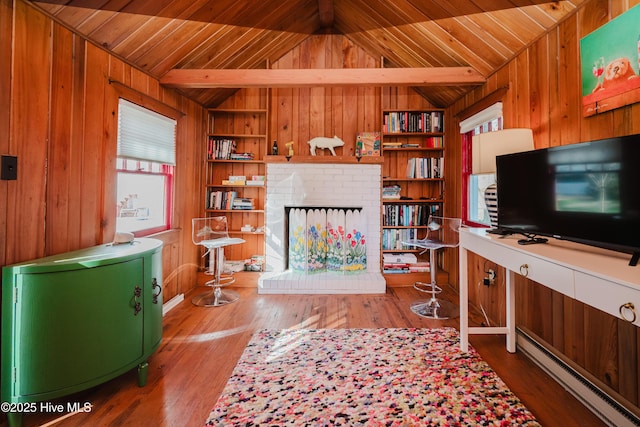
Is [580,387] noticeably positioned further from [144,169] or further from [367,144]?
[144,169]

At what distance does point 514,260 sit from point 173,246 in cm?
315

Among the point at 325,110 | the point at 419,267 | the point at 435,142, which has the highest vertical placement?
the point at 325,110

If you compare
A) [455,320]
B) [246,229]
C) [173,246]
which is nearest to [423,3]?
[455,320]

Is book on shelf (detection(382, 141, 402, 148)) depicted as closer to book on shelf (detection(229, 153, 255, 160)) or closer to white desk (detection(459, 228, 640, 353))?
book on shelf (detection(229, 153, 255, 160))

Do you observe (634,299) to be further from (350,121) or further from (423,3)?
(350,121)

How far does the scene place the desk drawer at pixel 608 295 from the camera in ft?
3.05

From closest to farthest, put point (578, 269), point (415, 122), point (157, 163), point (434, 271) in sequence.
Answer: point (578, 269), point (157, 163), point (434, 271), point (415, 122)

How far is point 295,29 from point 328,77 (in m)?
1.36

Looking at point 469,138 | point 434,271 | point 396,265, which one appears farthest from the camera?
point 396,265

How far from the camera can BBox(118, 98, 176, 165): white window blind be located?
2508mm

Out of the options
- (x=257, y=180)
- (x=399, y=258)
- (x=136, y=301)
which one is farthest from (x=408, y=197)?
(x=136, y=301)

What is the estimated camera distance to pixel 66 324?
4.89 feet

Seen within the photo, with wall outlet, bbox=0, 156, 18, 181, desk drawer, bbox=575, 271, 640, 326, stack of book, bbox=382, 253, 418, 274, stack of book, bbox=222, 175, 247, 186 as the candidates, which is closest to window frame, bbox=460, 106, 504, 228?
stack of book, bbox=382, 253, 418, 274

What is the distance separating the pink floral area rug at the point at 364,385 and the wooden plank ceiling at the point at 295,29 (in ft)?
7.80
